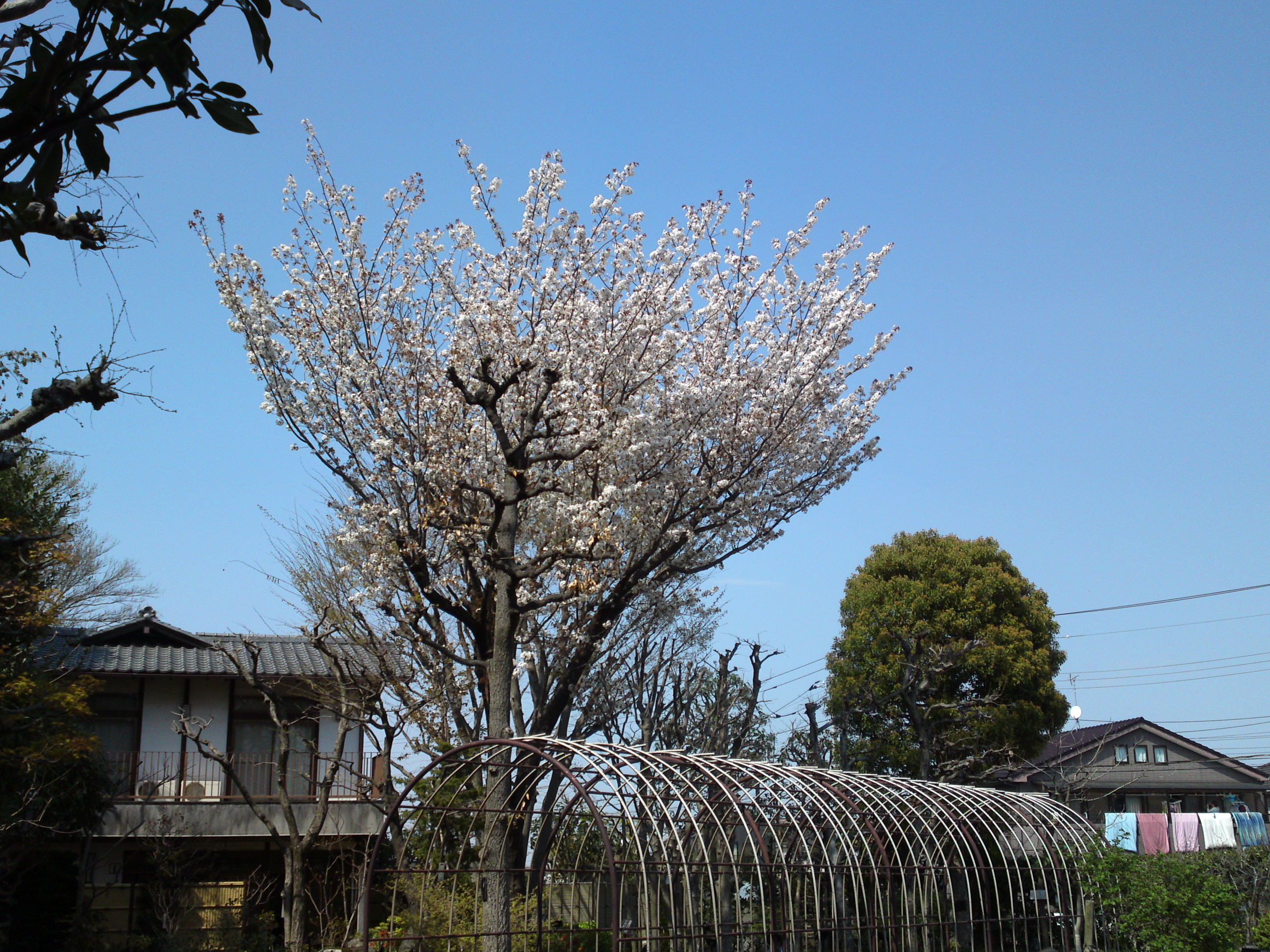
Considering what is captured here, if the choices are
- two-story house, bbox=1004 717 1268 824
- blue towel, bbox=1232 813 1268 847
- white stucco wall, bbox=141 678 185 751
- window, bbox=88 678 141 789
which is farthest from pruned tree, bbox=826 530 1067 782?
window, bbox=88 678 141 789

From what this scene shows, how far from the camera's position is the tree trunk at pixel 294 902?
1207 cm

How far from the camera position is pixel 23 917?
12.9 metres

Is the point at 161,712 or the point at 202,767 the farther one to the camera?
the point at 161,712

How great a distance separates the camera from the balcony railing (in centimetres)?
1470

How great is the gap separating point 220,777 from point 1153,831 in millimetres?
15143

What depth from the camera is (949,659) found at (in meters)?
17.2

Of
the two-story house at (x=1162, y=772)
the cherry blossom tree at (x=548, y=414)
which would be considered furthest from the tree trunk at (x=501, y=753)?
the two-story house at (x=1162, y=772)

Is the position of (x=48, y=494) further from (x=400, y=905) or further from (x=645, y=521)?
(x=645, y=521)

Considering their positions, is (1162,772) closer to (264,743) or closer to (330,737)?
(330,737)

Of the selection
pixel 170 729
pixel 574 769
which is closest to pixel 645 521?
pixel 574 769

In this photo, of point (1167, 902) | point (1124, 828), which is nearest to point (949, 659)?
point (1124, 828)

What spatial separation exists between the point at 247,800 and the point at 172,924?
1.96 metres

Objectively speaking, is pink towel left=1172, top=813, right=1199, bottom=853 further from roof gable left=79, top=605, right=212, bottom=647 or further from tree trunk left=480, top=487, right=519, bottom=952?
roof gable left=79, top=605, right=212, bottom=647

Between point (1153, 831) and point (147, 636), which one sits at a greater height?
point (147, 636)
